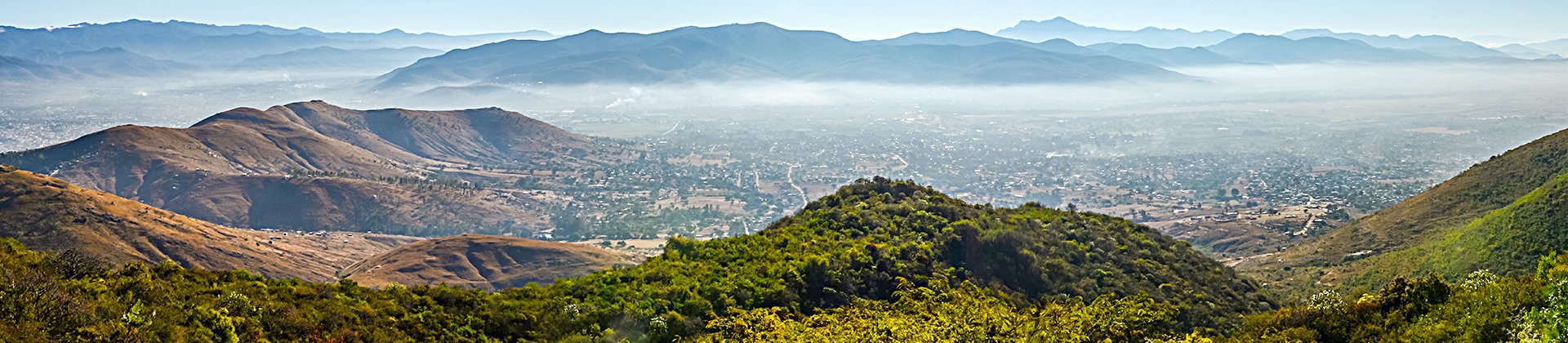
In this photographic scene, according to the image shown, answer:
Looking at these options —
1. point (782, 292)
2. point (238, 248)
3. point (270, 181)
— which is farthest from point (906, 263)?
point (270, 181)

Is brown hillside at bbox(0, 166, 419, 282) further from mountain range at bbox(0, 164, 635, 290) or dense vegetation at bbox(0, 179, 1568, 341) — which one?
dense vegetation at bbox(0, 179, 1568, 341)

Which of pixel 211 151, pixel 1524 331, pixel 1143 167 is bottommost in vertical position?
pixel 1143 167

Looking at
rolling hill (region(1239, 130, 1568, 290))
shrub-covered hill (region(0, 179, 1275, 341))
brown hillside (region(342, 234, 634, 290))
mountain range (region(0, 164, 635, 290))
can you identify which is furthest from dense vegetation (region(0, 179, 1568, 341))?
mountain range (region(0, 164, 635, 290))

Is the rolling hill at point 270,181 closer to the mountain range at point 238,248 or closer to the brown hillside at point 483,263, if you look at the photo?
the mountain range at point 238,248

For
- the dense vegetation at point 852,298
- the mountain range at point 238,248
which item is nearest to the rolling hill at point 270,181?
the mountain range at point 238,248

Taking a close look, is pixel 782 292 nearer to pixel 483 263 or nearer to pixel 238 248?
pixel 483 263

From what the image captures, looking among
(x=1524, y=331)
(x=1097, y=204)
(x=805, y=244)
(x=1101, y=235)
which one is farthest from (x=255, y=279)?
(x=1097, y=204)

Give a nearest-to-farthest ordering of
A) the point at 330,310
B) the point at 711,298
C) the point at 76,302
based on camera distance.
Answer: the point at 76,302
the point at 330,310
the point at 711,298

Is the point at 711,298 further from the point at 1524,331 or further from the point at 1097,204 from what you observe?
→ the point at 1097,204
